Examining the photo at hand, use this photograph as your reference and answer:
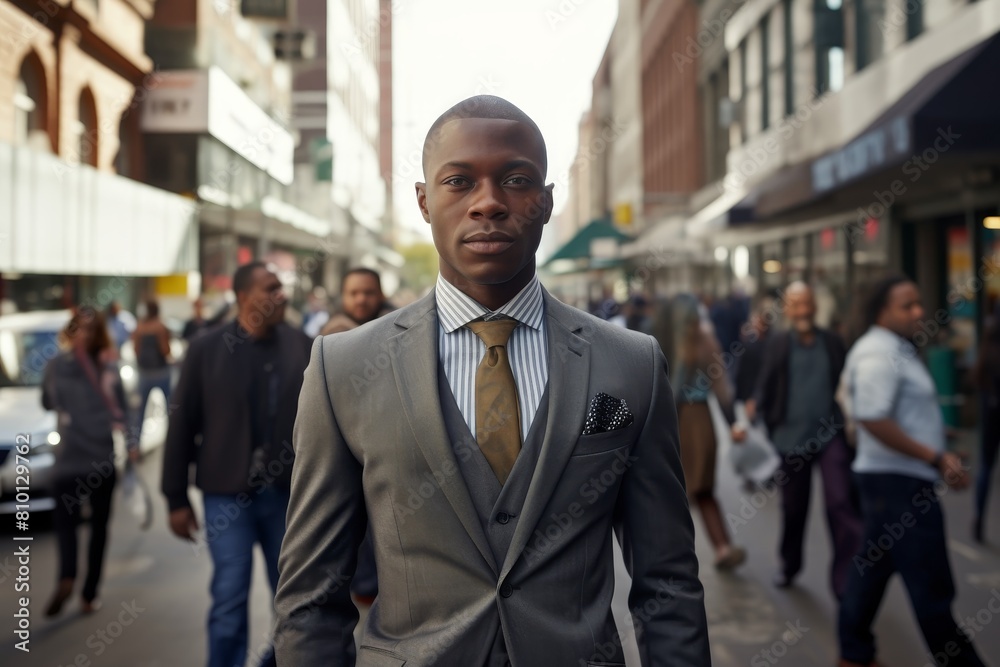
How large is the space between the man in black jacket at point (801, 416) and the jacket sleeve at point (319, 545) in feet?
17.6

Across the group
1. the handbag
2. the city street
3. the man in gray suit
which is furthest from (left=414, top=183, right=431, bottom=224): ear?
the handbag

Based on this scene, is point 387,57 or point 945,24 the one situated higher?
point 387,57

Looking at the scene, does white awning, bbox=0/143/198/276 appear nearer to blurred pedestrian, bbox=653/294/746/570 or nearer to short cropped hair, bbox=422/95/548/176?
blurred pedestrian, bbox=653/294/746/570

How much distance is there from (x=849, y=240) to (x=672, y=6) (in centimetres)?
2951

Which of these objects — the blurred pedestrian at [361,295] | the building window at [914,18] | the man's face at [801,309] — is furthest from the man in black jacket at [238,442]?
the building window at [914,18]

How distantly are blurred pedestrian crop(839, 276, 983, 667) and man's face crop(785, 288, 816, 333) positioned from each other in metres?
1.89

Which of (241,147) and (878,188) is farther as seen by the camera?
(241,147)

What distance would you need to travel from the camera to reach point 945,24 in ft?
46.2

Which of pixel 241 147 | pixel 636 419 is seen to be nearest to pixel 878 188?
pixel 636 419

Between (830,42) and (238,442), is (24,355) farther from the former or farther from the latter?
(830,42)

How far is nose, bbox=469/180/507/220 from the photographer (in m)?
2.11

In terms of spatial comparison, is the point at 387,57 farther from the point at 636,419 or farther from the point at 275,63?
the point at 636,419

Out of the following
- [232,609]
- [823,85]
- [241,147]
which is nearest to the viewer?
[232,609]

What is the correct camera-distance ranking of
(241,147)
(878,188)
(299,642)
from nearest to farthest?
(299,642)
(878,188)
(241,147)
